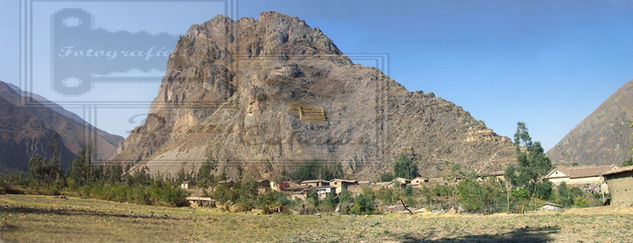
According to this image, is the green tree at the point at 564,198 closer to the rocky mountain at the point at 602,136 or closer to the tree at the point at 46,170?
the tree at the point at 46,170

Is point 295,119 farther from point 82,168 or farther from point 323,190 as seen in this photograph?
point 82,168

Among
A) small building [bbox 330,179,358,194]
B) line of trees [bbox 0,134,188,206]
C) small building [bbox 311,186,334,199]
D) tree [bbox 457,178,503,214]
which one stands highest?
line of trees [bbox 0,134,188,206]

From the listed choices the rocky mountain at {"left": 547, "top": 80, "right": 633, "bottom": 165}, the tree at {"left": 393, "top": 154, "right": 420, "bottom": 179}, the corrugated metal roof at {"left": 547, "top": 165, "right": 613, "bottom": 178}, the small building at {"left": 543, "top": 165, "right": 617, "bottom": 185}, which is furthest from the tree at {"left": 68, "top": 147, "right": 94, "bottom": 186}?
the rocky mountain at {"left": 547, "top": 80, "right": 633, "bottom": 165}

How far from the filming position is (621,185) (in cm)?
2852

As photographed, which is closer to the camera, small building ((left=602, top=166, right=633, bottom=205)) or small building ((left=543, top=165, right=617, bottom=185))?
small building ((left=602, top=166, right=633, bottom=205))

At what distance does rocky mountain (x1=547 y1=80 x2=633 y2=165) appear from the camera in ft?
405

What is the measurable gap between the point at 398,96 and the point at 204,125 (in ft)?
191

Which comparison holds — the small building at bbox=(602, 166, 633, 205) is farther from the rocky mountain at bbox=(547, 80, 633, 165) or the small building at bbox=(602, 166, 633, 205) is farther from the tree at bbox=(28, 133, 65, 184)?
the rocky mountain at bbox=(547, 80, 633, 165)

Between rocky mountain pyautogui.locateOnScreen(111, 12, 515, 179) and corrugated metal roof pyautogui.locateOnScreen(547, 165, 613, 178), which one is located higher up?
rocky mountain pyautogui.locateOnScreen(111, 12, 515, 179)

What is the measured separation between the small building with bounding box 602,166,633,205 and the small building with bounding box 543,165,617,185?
30.4 meters

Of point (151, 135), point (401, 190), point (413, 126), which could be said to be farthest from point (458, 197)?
point (151, 135)

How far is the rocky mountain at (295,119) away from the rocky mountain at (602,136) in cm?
4572

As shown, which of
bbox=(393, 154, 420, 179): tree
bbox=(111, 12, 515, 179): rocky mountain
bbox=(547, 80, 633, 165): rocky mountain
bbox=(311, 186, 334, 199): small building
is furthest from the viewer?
bbox=(547, 80, 633, 165): rocky mountain

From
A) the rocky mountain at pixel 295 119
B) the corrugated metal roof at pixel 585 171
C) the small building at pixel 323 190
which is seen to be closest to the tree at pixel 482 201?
the corrugated metal roof at pixel 585 171
